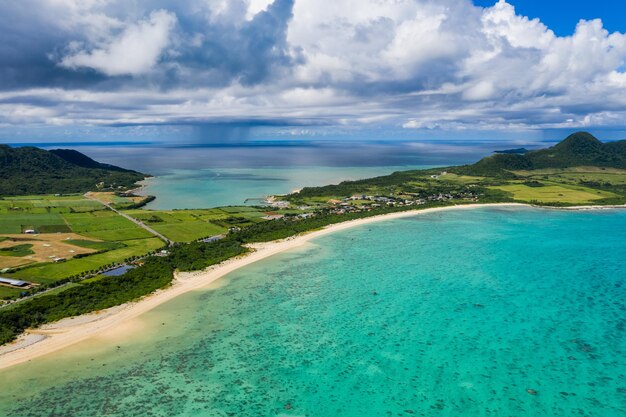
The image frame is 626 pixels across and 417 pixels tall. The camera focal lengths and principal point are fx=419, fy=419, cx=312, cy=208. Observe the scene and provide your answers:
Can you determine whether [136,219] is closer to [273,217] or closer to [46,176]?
[273,217]

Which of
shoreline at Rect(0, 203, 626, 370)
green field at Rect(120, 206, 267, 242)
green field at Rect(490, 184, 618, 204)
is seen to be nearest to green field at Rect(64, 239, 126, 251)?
green field at Rect(120, 206, 267, 242)

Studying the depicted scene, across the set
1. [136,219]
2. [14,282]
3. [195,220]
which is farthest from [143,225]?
[14,282]

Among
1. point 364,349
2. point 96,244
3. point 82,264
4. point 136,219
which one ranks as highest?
point 136,219

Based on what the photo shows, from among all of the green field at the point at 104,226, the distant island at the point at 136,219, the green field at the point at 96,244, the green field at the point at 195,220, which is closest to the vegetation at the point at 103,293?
the distant island at the point at 136,219

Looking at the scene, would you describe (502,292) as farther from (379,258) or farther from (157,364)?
(157,364)

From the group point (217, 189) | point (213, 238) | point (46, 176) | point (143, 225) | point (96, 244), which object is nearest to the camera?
point (96, 244)

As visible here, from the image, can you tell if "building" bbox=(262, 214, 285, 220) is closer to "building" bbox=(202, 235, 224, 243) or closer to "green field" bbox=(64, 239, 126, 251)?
"building" bbox=(202, 235, 224, 243)
